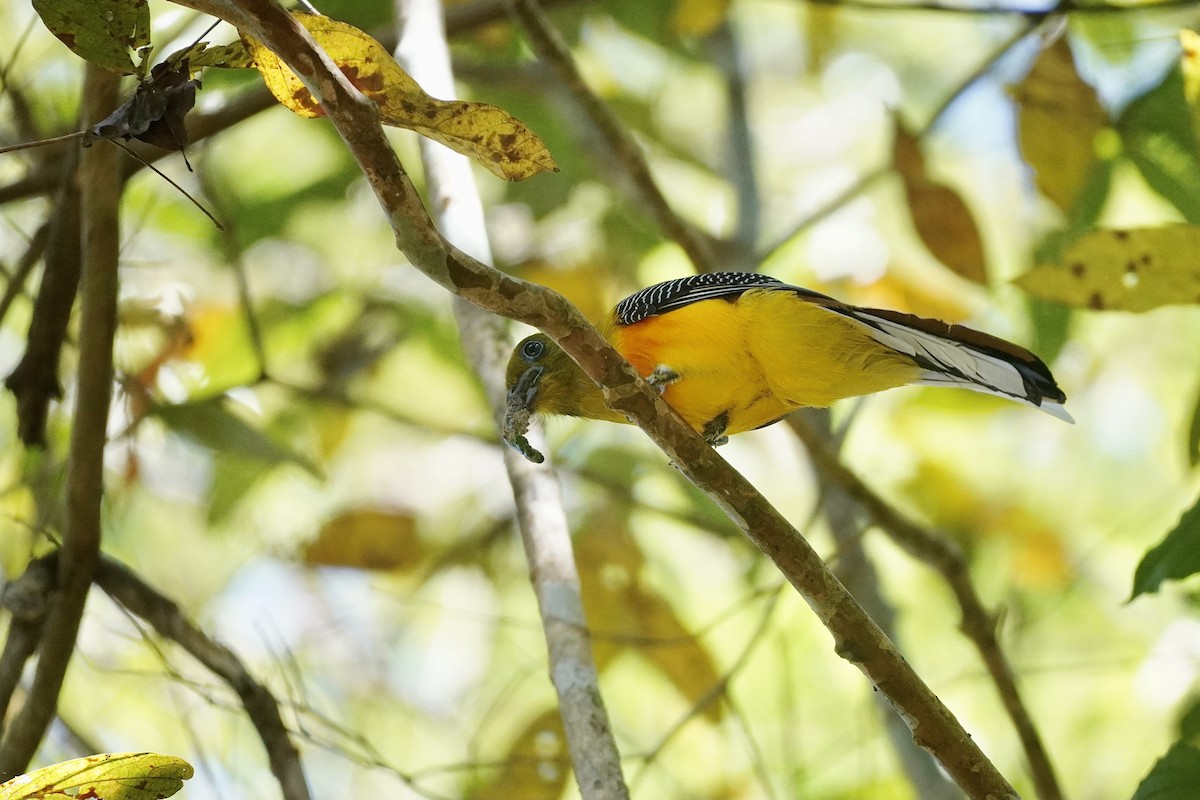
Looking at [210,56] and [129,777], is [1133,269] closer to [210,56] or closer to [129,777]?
[210,56]

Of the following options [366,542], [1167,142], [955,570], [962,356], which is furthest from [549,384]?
[1167,142]

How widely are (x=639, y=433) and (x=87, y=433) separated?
131 inches

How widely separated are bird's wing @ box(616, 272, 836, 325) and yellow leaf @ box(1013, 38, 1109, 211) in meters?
1.54

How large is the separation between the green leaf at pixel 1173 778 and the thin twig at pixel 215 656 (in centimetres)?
222

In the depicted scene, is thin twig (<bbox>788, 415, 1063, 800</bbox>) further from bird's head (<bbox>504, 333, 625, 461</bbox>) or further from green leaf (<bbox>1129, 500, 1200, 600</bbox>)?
green leaf (<bbox>1129, 500, 1200, 600</bbox>)

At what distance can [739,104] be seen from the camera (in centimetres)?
645

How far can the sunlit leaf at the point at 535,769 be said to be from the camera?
14.5ft

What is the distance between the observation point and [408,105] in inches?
81.4

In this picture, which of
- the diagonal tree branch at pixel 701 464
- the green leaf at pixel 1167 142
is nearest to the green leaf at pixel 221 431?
the diagonal tree branch at pixel 701 464

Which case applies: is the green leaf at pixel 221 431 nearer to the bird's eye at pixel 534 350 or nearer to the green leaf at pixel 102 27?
the bird's eye at pixel 534 350

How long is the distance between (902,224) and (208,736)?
459 centimetres

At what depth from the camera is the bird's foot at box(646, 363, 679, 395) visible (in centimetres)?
352

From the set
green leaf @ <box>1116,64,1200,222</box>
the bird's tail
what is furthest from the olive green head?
green leaf @ <box>1116,64,1200,222</box>

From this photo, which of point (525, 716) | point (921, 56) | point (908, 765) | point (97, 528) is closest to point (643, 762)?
point (525, 716)
